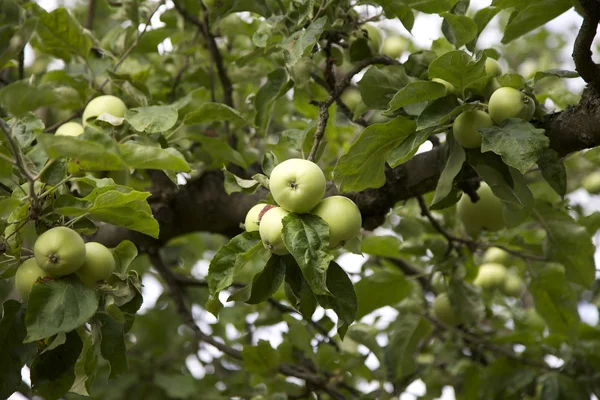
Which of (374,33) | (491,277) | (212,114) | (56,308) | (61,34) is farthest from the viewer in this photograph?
(491,277)

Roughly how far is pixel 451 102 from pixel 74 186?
2.53 ft

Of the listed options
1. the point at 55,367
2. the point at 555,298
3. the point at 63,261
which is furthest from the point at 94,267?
the point at 555,298

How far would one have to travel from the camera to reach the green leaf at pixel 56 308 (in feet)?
3.51

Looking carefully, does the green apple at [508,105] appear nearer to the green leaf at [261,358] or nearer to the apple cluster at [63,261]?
the apple cluster at [63,261]

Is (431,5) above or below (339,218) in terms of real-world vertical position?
above

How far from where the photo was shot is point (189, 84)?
204cm

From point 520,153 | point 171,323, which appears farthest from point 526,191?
point 171,323

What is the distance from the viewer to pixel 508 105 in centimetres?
122

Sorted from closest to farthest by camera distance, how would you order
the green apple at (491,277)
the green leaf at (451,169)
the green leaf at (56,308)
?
the green leaf at (56,308) → the green leaf at (451,169) → the green apple at (491,277)

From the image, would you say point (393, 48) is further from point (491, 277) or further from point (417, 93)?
point (417, 93)

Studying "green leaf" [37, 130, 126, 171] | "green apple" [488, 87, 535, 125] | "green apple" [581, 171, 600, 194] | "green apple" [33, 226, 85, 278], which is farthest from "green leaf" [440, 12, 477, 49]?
"green apple" [581, 171, 600, 194]

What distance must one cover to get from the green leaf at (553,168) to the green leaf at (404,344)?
2.46 feet

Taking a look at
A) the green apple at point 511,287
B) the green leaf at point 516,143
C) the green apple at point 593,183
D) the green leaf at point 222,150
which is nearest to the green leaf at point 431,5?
the green leaf at point 516,143

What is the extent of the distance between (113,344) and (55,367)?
0.10 metres
